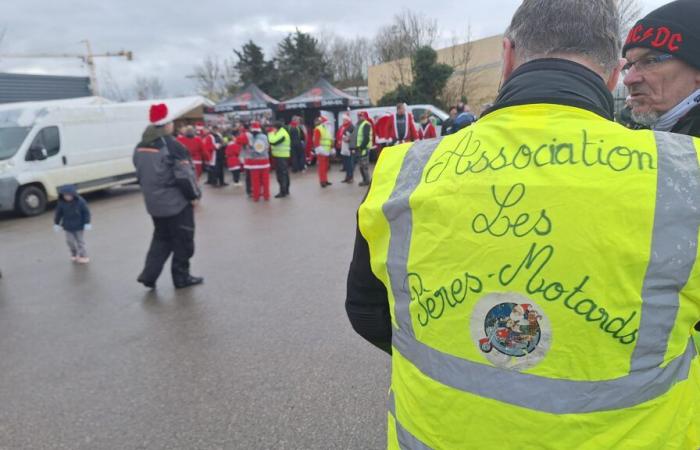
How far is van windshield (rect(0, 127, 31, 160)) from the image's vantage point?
→ 10.9 meters

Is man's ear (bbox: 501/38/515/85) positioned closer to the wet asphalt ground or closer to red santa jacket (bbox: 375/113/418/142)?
the wet asphalt ground

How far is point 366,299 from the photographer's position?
134 centimetres

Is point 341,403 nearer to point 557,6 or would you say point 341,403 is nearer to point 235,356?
point 235,356

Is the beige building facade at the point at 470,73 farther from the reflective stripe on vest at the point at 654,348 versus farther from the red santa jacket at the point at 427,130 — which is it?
the reflective stripe on vest at the point at 654,348

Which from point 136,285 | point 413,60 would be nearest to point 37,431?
point 136,285

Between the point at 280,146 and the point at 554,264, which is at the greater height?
the point at 554,264

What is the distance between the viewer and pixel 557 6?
1104mm

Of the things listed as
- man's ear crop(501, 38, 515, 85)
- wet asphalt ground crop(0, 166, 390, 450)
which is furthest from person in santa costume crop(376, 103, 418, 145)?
man's ear crop(501, 38, 515, 85)

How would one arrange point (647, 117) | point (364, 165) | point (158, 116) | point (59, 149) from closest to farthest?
point (647, 117) < point (158, 116) < point (59, 149) < point (364, 165)

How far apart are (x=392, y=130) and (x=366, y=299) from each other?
12149 millimetres

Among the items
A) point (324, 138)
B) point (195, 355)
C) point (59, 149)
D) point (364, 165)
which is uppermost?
point (324, 138)

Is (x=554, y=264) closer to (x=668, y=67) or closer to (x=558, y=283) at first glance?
(x=558, y=283)

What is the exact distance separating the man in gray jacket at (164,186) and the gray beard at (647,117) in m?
4.30

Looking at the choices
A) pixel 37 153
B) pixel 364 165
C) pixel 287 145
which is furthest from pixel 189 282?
pixel 37 153
